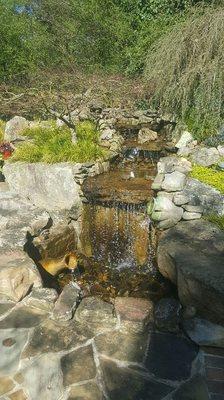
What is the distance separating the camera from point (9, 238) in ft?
17.3

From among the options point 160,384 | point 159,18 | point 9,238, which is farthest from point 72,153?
point 159,18

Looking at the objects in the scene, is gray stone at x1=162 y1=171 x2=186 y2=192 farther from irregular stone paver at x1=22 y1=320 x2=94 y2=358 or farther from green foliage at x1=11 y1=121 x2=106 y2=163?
irregular stone paver at x1=22 y1=320 x2=94 y2=358

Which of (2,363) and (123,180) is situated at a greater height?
(123,180)

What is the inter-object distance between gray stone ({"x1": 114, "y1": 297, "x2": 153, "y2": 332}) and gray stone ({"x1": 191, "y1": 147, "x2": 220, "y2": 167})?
297 cm

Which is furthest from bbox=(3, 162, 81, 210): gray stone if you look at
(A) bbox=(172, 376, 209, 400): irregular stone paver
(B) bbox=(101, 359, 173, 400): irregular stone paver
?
(A) bbox=(172, 376, 209, 400): irregular stone paver

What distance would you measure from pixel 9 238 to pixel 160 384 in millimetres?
3105

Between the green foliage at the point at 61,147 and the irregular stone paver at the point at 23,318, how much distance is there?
3.20m

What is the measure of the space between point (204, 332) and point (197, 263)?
767 mm

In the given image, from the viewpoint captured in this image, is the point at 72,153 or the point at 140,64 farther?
the point at 140,64

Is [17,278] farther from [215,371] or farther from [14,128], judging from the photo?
[14,128]

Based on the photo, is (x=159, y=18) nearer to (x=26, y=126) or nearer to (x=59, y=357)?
(x=26, y=126)

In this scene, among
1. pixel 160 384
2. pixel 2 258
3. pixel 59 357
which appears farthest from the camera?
pixel 2 258

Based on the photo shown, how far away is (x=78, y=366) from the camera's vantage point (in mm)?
3348

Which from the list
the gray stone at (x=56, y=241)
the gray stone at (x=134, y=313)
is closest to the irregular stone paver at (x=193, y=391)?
the gray stone at (x=134, y=313)
